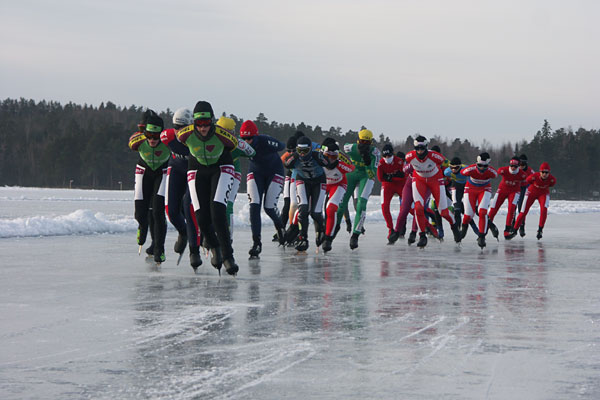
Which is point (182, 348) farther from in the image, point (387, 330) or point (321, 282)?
point (321, 282)

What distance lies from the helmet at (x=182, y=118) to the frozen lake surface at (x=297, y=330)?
1.98m

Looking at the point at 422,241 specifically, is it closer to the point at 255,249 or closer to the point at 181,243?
the point at 255,249

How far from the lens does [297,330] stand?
601cm

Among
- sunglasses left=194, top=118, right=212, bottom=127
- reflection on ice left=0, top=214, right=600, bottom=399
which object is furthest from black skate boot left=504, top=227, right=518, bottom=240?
sunglasses left=194, top=118, right=212, bottom=127

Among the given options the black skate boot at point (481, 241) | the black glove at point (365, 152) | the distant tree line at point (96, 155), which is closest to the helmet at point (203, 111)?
the black glove at point (365, 152)

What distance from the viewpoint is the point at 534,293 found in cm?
854

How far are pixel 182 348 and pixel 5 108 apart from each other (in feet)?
593

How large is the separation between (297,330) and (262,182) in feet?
22.4

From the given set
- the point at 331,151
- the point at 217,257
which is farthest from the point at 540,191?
the point at 217,257

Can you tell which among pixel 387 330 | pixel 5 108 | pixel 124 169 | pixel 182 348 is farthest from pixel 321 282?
pixel 5 108

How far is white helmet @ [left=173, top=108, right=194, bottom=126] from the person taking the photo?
10.8m

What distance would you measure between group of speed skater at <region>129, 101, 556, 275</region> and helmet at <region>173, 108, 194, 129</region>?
0.05 feet

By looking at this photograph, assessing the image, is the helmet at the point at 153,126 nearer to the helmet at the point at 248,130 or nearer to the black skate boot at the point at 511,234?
the helmet at the point at 248,130

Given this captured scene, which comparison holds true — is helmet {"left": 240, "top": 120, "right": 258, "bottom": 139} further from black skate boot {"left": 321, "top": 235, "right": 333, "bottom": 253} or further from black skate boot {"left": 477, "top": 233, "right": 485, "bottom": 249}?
black skate boot {"left": 477, "top": 233, "right": 485, "bottom": 249}
